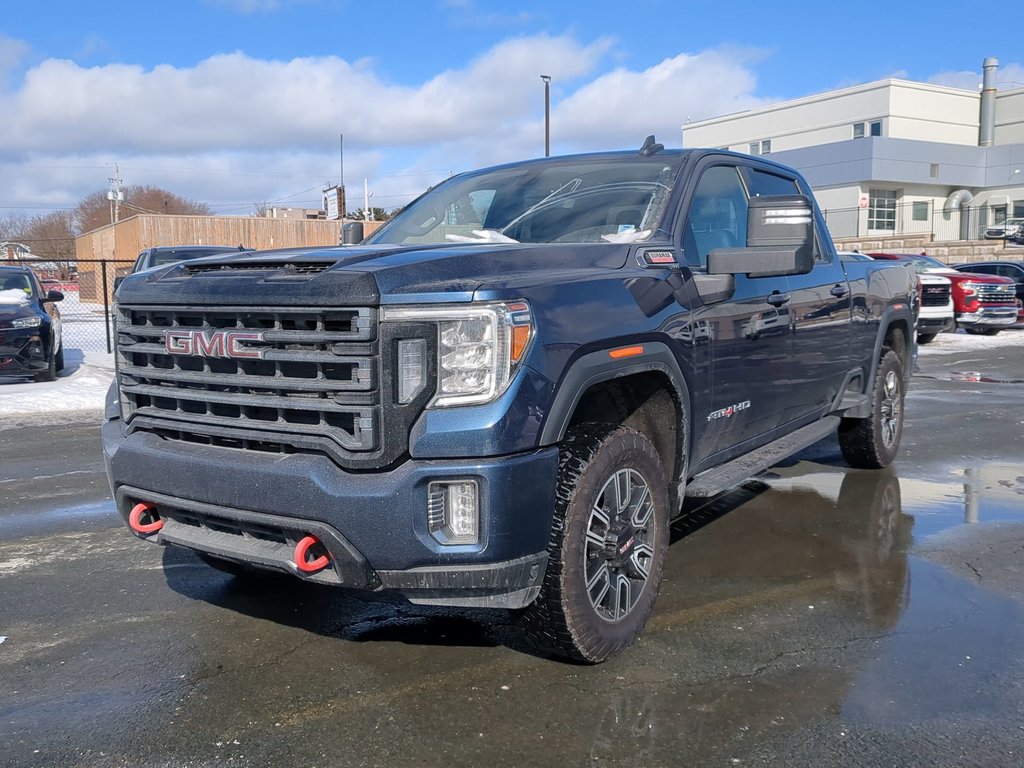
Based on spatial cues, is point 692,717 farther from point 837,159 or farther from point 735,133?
point 735,133

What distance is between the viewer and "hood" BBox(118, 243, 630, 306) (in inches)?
116

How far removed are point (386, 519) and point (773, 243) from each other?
218 cm

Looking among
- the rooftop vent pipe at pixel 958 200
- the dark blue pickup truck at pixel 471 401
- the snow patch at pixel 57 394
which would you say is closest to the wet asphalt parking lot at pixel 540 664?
the dark blue pickup truck at pixel 471 401

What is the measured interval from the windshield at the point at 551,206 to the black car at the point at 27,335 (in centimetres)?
883

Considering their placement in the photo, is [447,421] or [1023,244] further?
[1023,244]

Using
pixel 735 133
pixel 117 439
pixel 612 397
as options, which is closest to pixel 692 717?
pixel 612 397

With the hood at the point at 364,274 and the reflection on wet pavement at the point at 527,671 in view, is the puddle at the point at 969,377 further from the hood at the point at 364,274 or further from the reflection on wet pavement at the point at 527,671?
the hood at the point at 364,274

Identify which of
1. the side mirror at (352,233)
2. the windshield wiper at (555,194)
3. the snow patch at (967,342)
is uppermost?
the windshield wiper at (555,194)

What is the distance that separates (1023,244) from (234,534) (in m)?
38.8

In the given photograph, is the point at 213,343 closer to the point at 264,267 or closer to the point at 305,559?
the point at 264,267

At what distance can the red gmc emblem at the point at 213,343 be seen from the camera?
3.15 metres

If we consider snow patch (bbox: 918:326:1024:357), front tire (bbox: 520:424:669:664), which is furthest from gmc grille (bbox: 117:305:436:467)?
snow patch (bbox: 918:326:1024:357)

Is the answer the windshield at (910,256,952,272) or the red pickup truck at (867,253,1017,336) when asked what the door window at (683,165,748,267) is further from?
the red pickup truck at (867,253,1017,336)

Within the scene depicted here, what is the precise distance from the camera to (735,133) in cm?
5816
